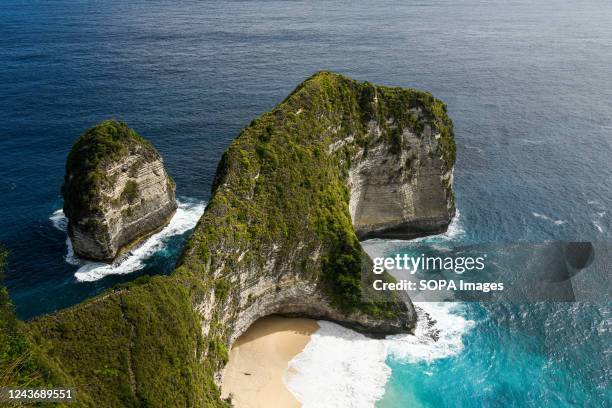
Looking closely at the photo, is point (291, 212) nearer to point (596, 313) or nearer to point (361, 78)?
point (596, 313)

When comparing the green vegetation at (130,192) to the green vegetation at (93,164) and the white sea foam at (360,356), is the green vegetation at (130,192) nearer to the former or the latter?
the green vegetation at (93,164)

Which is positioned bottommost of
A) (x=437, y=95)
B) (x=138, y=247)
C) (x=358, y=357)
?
(x=358, y=357)

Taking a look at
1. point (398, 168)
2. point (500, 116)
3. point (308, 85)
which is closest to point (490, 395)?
point (398, 168)

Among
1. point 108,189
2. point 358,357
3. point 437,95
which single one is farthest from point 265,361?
point 437,95

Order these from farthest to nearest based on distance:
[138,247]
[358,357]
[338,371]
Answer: [138,247] < [358,357] < [338,371]

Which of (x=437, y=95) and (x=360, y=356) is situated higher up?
(x=437, y=95)

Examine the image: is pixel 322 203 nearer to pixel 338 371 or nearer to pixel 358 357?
pixel 358 357
